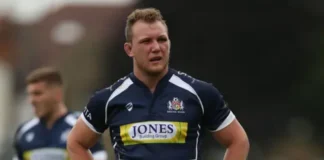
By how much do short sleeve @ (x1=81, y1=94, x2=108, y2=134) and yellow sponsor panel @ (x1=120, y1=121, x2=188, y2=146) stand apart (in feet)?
0.94

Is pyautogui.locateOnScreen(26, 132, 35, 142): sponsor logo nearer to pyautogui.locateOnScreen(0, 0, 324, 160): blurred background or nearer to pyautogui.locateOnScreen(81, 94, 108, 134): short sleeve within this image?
pyautogui.locateOnScreen(81, 94, 108, 134): short sleeve

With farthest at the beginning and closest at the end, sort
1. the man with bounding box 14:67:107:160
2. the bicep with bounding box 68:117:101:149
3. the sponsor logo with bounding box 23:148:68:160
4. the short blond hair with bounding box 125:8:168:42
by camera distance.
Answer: the man with bounding box 14:67:107:160
the sponsor logo with bounding box 23:148:68:160
the bicep with bounding box 68:117:101:149
the short blond hair with bounding box 125:8:168:42

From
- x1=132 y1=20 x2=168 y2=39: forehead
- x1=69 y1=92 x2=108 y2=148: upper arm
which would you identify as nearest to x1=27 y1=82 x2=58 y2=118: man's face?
x1=69 y1=92 x2=108 y2=148: upper arm

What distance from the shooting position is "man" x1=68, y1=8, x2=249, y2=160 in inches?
402

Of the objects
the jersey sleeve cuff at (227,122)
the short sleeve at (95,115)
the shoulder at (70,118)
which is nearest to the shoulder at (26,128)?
the shoulder at (70,118)

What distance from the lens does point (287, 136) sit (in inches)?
1188

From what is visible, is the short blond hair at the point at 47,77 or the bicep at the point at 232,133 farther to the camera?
the short blond hair at the point at 47,77

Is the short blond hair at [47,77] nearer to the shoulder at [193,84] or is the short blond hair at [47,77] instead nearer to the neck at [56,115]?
the neck at [56,115]

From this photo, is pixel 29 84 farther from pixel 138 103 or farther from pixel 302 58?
pixel 302 58

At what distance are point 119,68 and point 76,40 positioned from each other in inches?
943

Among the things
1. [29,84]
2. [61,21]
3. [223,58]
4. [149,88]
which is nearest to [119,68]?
[223,58]

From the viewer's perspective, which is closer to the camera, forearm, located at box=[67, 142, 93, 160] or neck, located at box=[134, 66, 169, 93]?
neck, located at box=[134, 66, 169, 93]

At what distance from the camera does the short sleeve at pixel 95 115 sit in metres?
10.4

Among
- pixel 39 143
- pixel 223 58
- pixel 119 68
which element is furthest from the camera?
pixel 223 58
